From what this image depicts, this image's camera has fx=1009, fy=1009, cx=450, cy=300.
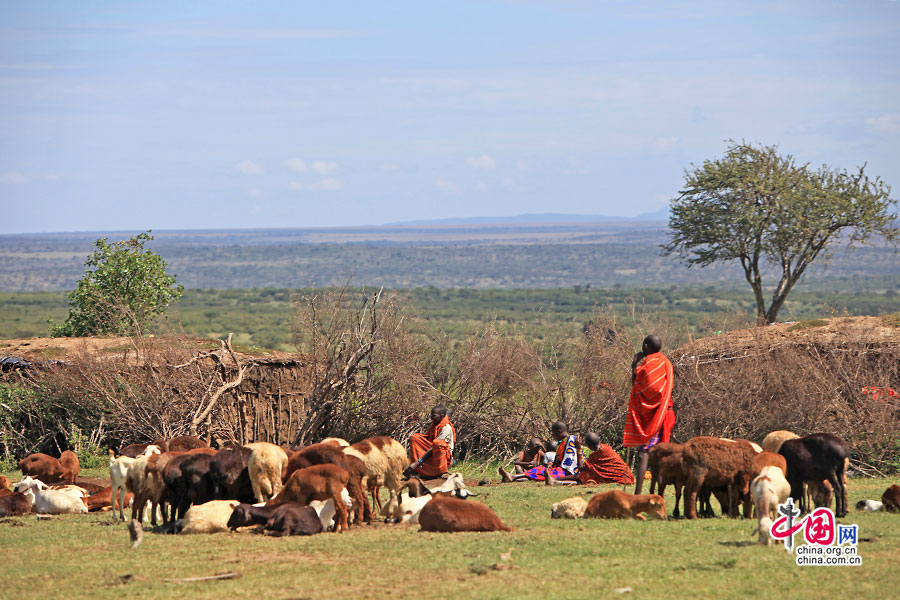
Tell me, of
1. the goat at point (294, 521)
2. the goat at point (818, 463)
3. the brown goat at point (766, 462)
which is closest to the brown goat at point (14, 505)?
the goat at point (294, 521)

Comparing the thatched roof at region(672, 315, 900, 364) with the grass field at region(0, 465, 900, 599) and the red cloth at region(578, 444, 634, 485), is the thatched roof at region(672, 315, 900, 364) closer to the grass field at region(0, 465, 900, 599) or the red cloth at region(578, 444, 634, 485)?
the red cloth at region(578, 444, 634, 485)

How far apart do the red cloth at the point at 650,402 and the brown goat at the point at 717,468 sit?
1.33m

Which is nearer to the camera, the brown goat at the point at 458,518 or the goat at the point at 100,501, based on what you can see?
the brown goat at the point at 458,518

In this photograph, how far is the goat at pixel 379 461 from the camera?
10672 mm

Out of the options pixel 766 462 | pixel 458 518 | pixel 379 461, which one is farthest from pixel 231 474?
pixel 766 462

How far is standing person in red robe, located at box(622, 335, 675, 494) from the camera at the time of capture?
1130cm

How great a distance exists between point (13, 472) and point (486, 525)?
381 inches

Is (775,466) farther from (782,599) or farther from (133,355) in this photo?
(133,355)

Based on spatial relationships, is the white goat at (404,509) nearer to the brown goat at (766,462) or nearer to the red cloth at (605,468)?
the brown goat at (766,462)

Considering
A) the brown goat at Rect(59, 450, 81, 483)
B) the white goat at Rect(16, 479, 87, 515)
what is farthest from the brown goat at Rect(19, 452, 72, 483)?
the white goat at Rect(16, 479, 87, 515)

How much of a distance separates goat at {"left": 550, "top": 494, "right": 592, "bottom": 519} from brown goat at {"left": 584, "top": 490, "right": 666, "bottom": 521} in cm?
14

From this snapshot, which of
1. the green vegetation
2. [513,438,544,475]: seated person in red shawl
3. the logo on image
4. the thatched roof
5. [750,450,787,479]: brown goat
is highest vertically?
the thatched roof

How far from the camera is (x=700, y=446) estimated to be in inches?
390

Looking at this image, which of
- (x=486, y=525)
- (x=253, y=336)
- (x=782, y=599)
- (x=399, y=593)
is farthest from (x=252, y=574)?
(x=253, y=336)
